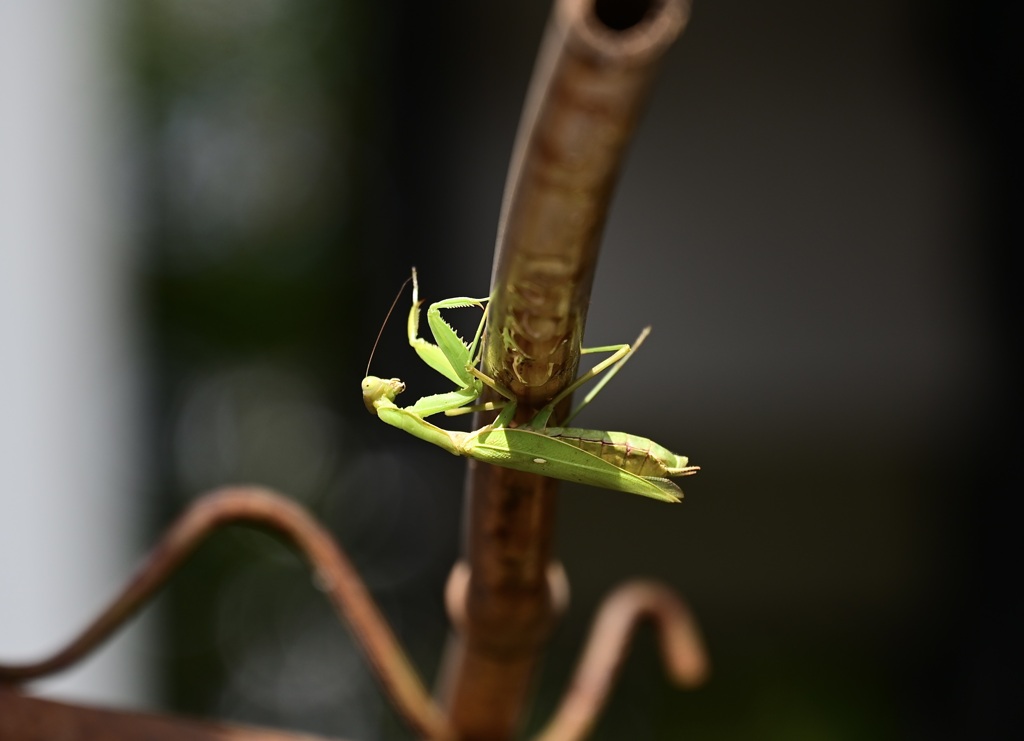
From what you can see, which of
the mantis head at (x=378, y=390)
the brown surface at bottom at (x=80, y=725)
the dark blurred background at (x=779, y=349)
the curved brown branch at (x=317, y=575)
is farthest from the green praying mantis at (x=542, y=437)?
the dark blurred background at (x=779, y=349)

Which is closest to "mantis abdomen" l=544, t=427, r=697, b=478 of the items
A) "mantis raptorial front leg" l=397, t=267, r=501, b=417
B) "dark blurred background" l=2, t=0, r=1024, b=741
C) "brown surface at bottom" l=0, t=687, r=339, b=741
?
"mantis raptorial front leg" l=397, t=267, r=501, b=417

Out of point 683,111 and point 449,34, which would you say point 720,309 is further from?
point 449,34

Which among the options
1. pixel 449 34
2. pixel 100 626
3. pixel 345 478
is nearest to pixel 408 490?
pixel 345 478

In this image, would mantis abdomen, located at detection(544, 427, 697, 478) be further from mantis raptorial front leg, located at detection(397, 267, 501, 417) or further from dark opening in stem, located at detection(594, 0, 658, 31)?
dark opening in stem, located at detection(594, 0, 658, 31)

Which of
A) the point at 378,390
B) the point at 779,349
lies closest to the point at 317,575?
the point at 378,390

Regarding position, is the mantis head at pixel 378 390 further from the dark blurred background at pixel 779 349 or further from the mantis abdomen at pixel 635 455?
the dark blurred background at pixel 779 349

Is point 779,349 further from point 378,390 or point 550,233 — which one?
point 550,233
